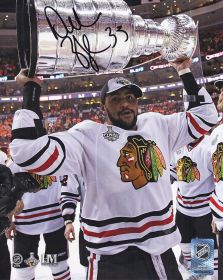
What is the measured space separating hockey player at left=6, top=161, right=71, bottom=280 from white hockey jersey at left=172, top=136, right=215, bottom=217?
943 millimetres

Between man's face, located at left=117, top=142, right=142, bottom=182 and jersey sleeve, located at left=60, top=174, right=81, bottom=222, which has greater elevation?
man's face, located at left=117, top=142, right=142, bottom=182

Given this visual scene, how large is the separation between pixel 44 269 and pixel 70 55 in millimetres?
2644

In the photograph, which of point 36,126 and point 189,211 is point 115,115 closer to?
point 36,126

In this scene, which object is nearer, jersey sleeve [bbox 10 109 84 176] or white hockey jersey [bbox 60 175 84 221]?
jersey sleeve [bbox 10 109 84 176]

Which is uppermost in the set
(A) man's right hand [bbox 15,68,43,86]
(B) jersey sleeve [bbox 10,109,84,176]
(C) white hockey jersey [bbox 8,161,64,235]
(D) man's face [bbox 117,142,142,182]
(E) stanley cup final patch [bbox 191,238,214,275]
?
(A) man's right hand [bbox 15,68,43,86]

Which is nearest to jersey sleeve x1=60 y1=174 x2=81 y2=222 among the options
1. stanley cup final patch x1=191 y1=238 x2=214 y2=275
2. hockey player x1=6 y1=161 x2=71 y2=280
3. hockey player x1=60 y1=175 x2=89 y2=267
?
hockey player x1=60 y1=175 x2=89 y2=267

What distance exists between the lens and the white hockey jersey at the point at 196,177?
3057mm

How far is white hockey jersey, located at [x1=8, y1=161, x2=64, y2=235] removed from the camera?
283 centimetres

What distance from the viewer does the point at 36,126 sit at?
1438mm

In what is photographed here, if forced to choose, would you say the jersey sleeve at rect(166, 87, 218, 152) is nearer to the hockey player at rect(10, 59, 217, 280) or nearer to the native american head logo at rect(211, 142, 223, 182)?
the hockey player at rect(10, 59, 217, 280)

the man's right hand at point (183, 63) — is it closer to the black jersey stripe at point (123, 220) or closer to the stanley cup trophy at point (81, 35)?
the stanley cup trophy at point (81, 35)

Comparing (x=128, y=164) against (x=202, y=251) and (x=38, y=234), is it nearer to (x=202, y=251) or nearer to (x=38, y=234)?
(x=202, y=251)

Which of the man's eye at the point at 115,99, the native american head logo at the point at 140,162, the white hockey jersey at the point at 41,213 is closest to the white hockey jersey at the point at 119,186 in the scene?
the native american head logo at the point at 140,162

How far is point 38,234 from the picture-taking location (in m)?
2.85
